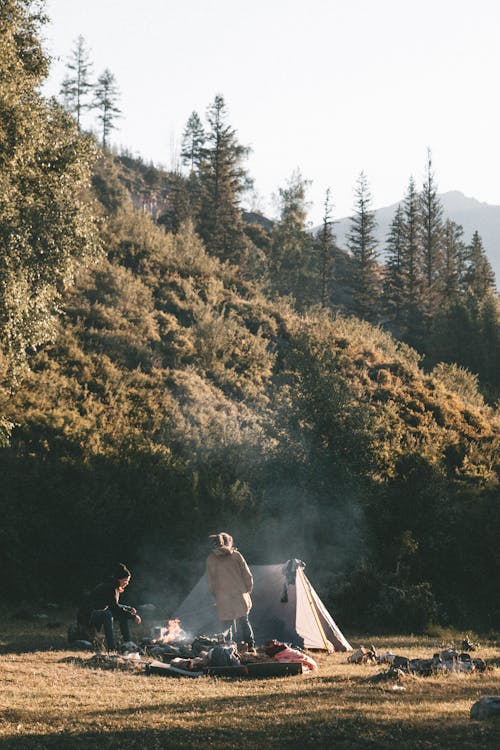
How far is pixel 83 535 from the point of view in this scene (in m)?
20.6

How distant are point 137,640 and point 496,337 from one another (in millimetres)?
37445

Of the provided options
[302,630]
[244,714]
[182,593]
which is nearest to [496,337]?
[182,593]

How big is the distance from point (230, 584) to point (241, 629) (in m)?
1.07

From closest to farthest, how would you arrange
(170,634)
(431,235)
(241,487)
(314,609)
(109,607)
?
(109,607) < (170,634) < (314,609) < (241,487) < (431,235)

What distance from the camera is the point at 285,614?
13.8m

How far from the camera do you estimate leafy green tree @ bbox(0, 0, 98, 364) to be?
57.3 ft

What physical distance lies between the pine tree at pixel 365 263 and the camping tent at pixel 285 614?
157 ft

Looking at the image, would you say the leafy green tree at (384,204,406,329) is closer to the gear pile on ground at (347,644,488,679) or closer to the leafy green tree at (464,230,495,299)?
the leafy green tree at (464,230,495,299)

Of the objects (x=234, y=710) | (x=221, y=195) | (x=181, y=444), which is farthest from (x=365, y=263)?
(x=234, y=710)

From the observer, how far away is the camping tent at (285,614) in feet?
44.7

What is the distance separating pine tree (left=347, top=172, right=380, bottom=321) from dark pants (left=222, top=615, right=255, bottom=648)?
49.1 m

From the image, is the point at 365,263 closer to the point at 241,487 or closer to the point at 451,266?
the point at 451,266

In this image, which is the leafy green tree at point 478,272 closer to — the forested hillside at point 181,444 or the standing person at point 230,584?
the forested hillside at point 181,444

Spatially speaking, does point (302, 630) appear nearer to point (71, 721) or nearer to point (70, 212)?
point (71, 721)
